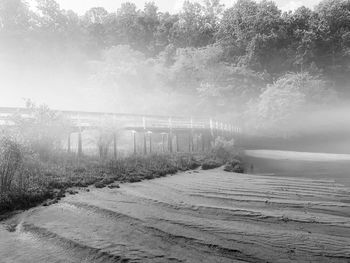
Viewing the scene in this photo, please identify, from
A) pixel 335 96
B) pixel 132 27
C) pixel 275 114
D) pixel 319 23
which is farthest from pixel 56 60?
pixel 319 23

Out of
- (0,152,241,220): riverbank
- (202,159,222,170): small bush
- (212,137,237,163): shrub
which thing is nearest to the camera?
(0,152,241,220): riverbank

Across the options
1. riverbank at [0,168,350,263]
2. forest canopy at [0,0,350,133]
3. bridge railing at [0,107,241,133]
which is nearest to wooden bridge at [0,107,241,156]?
bridge railing at [0,107,241,133]

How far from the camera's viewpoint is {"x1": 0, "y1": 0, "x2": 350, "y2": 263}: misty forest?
6.36m

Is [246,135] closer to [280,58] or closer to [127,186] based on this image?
[280,58]

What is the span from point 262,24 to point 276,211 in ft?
183

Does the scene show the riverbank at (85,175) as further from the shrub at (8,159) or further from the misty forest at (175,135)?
the shrub at (8,159)

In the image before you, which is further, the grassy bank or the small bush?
the small bush

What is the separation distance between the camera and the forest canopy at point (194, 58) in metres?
42.0

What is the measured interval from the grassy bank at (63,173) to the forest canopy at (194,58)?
25.1 meters

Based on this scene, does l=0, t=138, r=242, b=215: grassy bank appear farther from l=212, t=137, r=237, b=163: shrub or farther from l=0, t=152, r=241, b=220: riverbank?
l=212, t=137, r=237, b=163: shrub

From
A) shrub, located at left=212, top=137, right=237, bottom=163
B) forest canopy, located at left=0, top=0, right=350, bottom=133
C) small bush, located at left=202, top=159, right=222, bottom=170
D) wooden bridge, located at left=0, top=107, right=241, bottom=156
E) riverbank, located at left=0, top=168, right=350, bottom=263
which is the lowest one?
riverbank, located at left=0, top=168, right=350, bottom=263

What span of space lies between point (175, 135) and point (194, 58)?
18085 mm

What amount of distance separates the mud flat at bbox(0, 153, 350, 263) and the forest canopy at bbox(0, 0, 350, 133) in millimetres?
32375

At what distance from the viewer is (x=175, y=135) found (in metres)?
34.0
